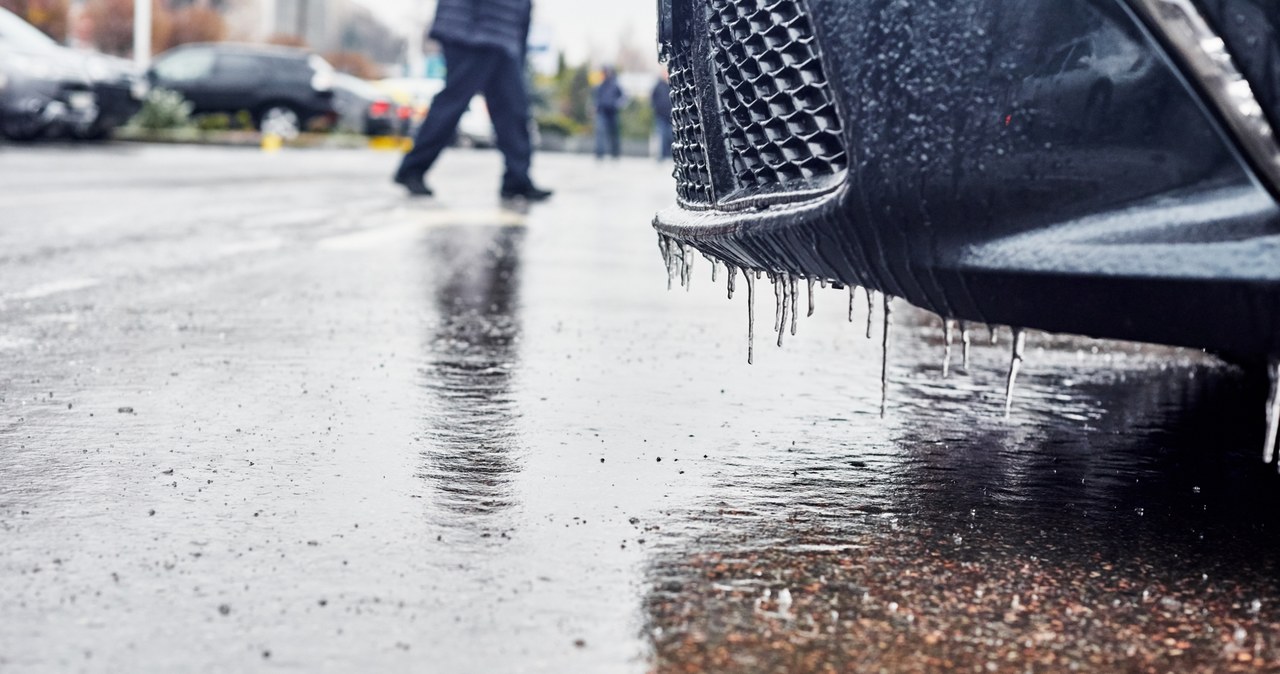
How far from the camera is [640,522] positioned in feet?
8.34

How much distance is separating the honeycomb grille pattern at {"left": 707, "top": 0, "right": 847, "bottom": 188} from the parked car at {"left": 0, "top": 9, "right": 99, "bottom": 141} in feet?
51.1

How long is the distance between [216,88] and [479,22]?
62.4 feet

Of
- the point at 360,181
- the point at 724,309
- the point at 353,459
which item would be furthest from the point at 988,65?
the point at 360,181

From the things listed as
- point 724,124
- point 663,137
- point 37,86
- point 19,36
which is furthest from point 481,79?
point 663,137

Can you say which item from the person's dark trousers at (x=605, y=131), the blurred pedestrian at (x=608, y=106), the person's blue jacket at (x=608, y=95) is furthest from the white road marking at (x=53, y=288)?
the person's blue jacket at (x=608, y=95)

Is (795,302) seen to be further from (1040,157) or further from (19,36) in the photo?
(19,36)

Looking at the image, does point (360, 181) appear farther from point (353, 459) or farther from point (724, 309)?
point (353, 459)

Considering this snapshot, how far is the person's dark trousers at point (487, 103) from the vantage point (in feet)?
33.6

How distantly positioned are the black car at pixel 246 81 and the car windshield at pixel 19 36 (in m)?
9.73

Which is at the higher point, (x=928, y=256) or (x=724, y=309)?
(x=928, y=256)

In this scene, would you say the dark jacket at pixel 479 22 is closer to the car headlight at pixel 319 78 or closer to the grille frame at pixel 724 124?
the grille frame at pixel 724 124

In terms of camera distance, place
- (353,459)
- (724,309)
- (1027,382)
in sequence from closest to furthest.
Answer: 1. (353,459)
2. (1027,382)
3. (724,309)

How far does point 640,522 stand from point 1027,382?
6.11ft

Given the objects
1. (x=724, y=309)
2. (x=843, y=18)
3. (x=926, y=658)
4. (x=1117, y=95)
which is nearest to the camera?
(x=926, y=658)
